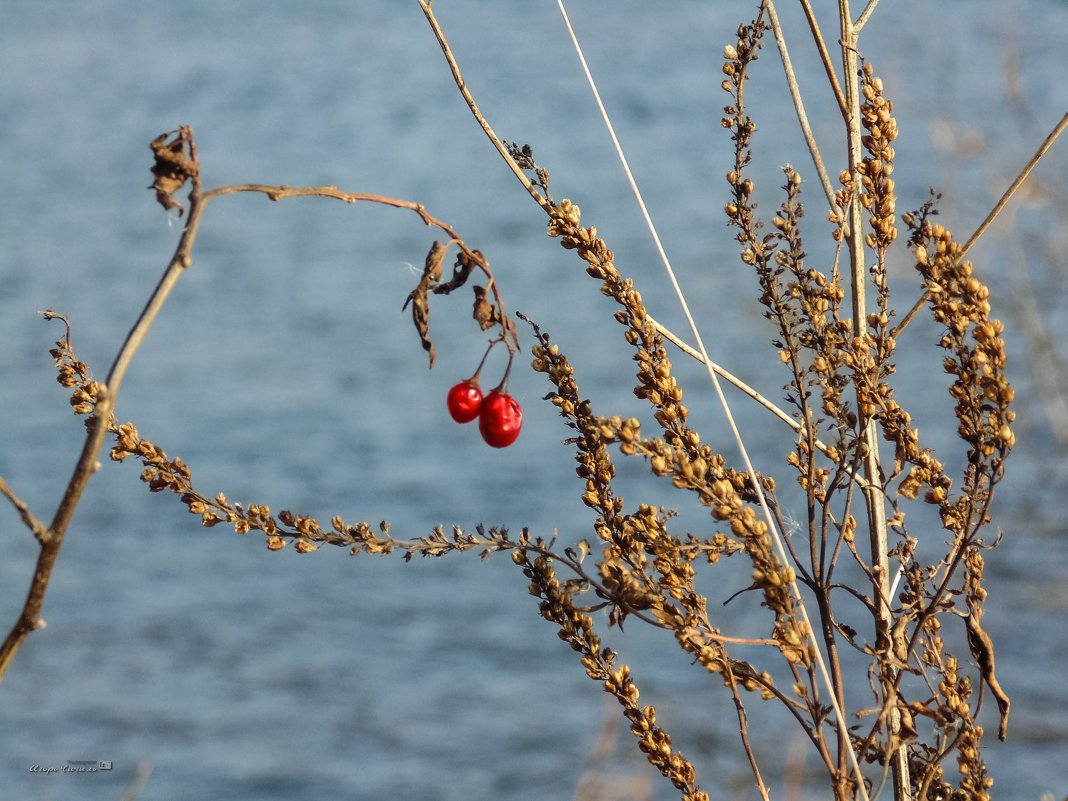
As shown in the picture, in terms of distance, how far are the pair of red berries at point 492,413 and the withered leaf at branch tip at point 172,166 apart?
43 cm

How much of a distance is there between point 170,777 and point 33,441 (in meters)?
2.37

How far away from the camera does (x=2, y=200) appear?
8609 mm

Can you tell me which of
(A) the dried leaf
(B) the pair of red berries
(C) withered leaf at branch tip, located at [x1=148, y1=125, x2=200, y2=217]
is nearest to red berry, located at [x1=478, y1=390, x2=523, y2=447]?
(B) the pair of red berries

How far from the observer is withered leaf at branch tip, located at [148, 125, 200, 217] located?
3.27ft

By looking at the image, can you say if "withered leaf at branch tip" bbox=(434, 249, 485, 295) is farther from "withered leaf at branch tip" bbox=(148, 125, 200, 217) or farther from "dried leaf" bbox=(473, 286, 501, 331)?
"withered leaf at branch tip" bbox=(148, 125, 200, 217)

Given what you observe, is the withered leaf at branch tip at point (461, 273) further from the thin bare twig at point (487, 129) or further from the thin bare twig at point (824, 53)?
the thin bare twig at point (824, 53)

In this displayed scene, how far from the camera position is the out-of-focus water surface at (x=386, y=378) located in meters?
4.16

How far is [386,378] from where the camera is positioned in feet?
20.8

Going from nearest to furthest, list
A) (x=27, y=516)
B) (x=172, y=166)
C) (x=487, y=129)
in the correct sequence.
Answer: (x=27, y=516) < (x=172, y=166) < (x=487, y=129)

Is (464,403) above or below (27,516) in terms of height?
above

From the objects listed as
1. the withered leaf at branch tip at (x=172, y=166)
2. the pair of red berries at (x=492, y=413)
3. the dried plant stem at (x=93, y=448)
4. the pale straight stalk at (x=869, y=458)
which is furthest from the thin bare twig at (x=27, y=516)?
the pale straight stalk at (x=869, y=458)

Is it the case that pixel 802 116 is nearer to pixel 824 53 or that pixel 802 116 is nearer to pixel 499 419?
pixel 824 53

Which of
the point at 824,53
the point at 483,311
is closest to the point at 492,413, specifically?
the point at 483,311

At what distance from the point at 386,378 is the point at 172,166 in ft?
17.6
